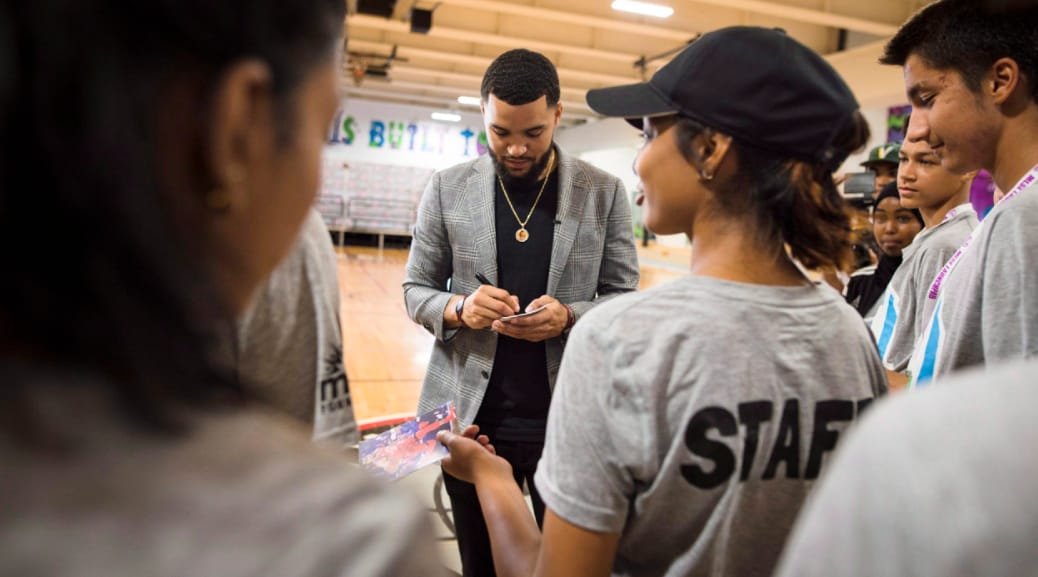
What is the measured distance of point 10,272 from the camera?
384mm

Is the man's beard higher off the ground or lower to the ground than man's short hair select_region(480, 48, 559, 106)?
lower

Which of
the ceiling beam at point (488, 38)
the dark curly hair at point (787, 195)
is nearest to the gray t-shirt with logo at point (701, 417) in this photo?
the dark curly hair at point (787, 195)

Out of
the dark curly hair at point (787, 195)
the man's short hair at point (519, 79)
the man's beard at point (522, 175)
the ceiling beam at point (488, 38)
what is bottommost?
the man's beard at point (522, 175)

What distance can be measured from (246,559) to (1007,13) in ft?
5.27

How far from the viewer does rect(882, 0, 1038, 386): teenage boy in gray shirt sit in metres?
1.15

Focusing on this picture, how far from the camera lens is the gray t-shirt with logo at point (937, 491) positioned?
392 mm

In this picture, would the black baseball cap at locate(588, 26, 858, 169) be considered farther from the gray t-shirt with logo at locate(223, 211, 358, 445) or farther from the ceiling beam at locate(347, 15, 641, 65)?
the ceiling beam at locate(347, 15, 641, 65)

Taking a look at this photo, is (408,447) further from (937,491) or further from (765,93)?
(937,491)

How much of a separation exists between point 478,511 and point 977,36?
1.61m

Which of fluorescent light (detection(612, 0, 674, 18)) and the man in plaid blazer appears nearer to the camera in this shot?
the man in plaid blazer

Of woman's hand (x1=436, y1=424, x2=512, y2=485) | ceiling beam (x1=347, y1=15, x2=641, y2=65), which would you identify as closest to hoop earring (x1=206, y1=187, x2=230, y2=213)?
woman's hand (x1=436, y1=424, x2=512, y2=485)

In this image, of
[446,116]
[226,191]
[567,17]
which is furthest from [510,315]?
[446,116]

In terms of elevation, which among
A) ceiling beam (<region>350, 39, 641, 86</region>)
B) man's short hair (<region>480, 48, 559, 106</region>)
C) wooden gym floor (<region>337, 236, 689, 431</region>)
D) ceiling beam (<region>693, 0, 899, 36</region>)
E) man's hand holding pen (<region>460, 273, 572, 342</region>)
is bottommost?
wooden gym floor (<region>337, 236, 689, 431</region>)

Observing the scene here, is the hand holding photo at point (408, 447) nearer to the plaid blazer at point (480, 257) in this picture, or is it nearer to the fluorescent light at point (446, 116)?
the plaid blazer at point (480, 257)
